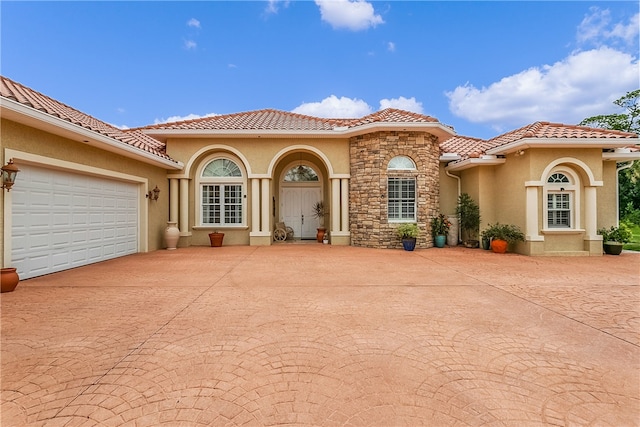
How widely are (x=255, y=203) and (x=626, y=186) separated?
19.6 meters

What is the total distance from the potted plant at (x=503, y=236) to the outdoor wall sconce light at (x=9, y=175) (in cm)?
1329

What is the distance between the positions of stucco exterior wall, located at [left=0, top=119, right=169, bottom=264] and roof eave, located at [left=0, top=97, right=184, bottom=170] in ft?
0.48

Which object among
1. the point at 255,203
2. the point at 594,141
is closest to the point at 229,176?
the point at 255,203

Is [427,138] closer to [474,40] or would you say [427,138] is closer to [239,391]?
[474,40]

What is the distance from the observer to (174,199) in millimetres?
12273

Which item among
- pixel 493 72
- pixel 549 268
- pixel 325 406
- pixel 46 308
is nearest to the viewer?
pixel 325 406

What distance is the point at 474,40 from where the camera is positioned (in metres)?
12.8

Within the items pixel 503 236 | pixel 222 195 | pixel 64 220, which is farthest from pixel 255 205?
pixel 503 236

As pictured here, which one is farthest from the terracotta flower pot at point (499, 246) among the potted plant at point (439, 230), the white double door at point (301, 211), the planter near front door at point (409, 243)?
the white double door at point (301, 211)

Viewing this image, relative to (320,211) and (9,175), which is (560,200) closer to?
(320,211)

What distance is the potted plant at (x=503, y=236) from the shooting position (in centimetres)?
1017

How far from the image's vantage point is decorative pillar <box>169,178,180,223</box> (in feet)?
40.2

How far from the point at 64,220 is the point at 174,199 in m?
5.08

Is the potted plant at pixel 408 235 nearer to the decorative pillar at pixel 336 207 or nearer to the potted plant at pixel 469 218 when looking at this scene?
the potted plant at pixel 469 218
